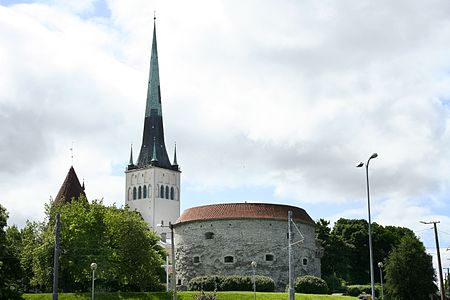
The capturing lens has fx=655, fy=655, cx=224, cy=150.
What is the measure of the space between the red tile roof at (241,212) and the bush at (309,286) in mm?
5695

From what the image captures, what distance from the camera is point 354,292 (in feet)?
205

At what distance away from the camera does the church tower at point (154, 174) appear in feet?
368

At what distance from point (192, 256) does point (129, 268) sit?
9.26 metres

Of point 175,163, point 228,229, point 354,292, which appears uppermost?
point 175,163

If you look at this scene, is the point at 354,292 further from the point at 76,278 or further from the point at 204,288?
the point at 76,278

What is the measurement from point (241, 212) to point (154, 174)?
58711 mm

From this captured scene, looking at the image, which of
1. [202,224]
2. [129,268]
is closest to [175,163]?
[202,224]

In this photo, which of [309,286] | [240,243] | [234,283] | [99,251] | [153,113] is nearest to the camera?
[99,251]

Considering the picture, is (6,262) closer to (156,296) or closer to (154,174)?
(156,296)

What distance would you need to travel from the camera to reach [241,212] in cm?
5738

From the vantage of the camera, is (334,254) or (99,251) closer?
(99,251)

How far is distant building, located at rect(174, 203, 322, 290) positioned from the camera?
5656 centimetres

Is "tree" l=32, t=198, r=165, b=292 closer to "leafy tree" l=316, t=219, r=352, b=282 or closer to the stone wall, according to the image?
the stone wall

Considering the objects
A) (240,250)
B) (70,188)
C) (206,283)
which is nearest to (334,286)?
(240,250)
